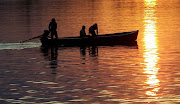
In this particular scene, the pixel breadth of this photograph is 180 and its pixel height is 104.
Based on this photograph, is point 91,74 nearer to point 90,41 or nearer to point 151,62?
point 151,62

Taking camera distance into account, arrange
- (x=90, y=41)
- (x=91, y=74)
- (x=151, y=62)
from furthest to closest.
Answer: (x=90, y=41) → (x=151, y=62) → (x=91, y=74)

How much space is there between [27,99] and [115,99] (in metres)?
3.94

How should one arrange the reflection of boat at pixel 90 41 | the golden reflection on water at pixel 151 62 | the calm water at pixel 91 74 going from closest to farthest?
1. the calm water at pixel 91 74
2. the golden reflection on water at pixel 151 62
3. the reflection of boat at pixel 90 41

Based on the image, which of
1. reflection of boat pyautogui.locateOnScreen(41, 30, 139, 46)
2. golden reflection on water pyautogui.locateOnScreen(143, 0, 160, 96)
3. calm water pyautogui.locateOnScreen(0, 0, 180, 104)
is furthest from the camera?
reflection of boat pyautogui.locateOnScreen(41, 30, 139, 46)

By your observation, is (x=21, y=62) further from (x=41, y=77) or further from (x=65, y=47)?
(x=65, y=47)

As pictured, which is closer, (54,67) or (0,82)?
(0,82)

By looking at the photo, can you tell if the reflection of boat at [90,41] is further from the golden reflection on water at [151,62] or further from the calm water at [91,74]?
the golden reflection on water at [151,62]

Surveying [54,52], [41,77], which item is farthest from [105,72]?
[54,52]

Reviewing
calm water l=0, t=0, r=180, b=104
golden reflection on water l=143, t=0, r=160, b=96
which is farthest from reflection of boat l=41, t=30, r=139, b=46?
golden reflection on water l=143, t=0, r=160, b=96

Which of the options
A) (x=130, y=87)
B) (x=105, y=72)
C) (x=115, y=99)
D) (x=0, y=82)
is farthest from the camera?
(x=105, y=72)

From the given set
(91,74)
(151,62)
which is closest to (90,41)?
(151,62)

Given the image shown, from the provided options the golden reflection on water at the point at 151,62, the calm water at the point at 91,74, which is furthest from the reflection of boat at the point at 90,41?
the golden reflection on water at the point at 151,62

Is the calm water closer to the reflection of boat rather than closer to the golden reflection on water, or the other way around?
the golden reflection on water

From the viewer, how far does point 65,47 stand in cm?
4081
